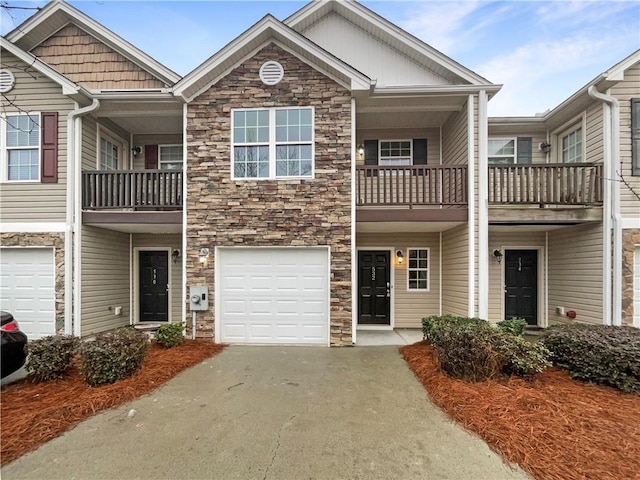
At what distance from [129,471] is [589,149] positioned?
10.3 m

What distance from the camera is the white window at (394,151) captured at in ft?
29.6

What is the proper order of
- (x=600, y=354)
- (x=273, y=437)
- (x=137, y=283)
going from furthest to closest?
1. (x=137, y=283)
2. (x=600, y=354)
3. (x=273, y=437)

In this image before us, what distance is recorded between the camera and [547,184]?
7.05m

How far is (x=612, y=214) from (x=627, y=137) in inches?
69.9

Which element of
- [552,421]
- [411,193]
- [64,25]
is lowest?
[552,421]

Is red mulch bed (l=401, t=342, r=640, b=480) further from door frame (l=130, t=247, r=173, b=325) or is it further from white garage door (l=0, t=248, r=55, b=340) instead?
white garage door (l=0, t=248, r=55, b=340)

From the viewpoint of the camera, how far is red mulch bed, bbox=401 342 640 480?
2.80 m

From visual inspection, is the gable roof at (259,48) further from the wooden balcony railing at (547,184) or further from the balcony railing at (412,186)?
the wooden balcony railing at (547,184)

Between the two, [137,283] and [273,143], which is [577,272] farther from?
[137,283]

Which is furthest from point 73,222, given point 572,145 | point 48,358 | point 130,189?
point 572,145

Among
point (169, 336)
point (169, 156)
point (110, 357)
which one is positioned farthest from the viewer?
point (169, 156)

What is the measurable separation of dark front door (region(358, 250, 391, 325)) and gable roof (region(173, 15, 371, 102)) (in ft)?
14.6

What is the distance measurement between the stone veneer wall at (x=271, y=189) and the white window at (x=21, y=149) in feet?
12.3

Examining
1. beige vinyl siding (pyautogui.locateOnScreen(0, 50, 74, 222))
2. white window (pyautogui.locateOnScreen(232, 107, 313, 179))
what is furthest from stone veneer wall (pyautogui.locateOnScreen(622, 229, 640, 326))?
beige vinyl siding (pyautogui.locateOnScreen(0, 50, 74, 222))
